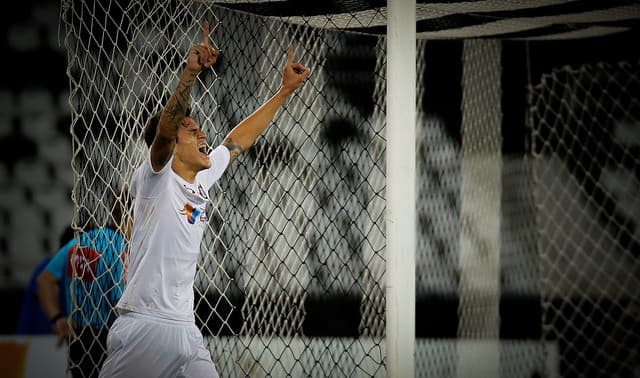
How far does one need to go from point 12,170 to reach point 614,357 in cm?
323

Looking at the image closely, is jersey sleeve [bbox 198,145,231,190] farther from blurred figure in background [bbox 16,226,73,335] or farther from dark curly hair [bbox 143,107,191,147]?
blurred figure in background [bbox 16,226,73,335]

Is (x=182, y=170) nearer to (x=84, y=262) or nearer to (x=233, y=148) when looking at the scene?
(x=233, y=148)

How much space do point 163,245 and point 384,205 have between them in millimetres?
1674

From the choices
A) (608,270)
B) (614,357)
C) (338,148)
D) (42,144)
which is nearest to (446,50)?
(338,148)

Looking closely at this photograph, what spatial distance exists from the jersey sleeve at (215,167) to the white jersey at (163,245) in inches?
6.1

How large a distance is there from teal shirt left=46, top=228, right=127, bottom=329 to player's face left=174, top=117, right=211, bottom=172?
41cm

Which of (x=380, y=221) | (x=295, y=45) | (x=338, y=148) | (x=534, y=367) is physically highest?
(x=295, y=45)

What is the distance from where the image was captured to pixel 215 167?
215 cm

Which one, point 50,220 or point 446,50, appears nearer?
point 446,50

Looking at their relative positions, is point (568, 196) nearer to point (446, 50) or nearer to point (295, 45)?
point (446, 50)

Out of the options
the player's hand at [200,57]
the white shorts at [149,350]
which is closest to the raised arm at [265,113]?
the player's hand at [200,57]

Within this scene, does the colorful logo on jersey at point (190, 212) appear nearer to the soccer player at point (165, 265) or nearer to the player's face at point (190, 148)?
the soccer player at point (165, 265)

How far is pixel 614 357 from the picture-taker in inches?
139

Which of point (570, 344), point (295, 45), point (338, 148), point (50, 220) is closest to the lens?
point (295, 45)
